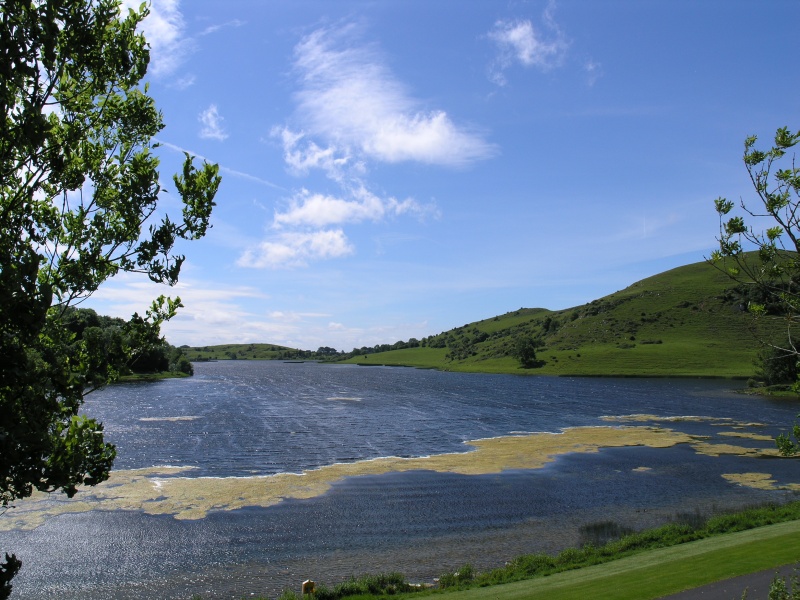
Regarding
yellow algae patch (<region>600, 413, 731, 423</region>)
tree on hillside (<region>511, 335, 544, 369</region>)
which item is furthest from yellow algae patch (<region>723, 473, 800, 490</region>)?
tree on hillside (<region>511, 335, 544, 369</region>)

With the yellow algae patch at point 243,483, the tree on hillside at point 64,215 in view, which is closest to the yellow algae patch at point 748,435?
the yellow algae patch at point 243,483

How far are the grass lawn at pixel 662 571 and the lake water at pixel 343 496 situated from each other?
18.4 feet

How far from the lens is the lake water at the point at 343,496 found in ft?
88.9

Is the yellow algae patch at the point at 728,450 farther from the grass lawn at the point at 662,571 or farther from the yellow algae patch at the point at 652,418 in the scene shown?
the grass lawn at the point at 662,571

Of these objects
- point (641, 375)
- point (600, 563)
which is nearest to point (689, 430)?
point (600, 563)

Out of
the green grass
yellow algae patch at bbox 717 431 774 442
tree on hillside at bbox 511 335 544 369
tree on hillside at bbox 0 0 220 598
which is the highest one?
tree on hillside at bbox 0 0 220 598

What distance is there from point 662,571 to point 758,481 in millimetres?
29758

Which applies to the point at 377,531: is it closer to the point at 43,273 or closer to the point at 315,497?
the point at 315,497

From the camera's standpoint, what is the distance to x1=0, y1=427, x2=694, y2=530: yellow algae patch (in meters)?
36.2

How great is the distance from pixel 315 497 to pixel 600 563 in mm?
21609

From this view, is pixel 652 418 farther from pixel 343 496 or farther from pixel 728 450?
pixel 343 496

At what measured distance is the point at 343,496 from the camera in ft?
129

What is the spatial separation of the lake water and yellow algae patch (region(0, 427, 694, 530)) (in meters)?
0.23

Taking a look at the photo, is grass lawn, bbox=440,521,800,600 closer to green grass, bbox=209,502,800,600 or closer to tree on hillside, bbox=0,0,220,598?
green grass, bbox=209,502,800,600
